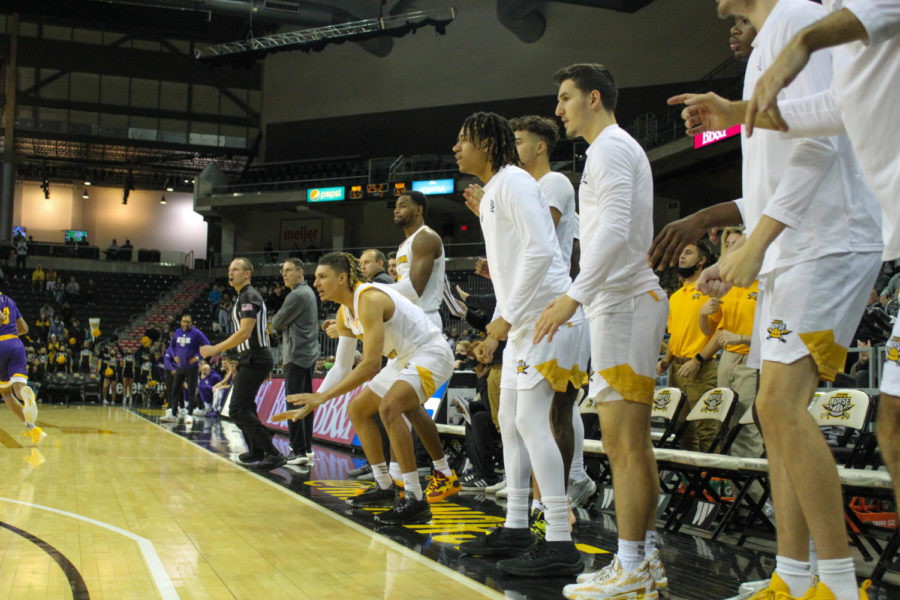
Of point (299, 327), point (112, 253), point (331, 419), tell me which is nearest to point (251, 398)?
point (299, 327)

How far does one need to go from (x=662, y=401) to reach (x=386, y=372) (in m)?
1.84

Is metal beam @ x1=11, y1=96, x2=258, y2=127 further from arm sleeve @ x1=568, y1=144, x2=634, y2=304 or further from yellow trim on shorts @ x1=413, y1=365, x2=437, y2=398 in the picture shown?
arm sleeve @ x1=568, y1=144, x2=634, y2=304

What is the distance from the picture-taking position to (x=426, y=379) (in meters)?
4.87

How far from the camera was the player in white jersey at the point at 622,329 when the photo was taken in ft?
9.07

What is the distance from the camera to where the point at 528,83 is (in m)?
28.7

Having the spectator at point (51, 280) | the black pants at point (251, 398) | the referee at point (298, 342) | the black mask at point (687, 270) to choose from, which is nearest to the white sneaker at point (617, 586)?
the black mask at point (687, 270)

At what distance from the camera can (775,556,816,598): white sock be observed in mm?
2238

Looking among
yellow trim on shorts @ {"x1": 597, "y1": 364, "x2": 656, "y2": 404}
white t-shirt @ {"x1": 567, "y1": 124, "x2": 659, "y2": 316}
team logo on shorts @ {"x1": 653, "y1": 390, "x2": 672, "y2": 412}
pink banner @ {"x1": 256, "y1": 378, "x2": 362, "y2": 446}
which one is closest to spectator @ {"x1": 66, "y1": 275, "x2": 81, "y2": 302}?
pink banner @ {"x1": 256, "y1": 378, "x2": 362, "y2": 446}

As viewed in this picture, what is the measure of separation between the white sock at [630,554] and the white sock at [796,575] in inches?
21.4

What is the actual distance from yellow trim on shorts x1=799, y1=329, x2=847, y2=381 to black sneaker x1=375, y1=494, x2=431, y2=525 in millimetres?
2792

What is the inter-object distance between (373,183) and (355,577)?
27323 mm

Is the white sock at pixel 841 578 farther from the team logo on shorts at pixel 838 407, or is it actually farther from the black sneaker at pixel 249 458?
the black sneaker at pixel 249 458

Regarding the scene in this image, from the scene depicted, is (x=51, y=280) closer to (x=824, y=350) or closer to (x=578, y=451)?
(x=578, y=451)

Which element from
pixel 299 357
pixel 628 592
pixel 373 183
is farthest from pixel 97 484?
pixel 373 183
